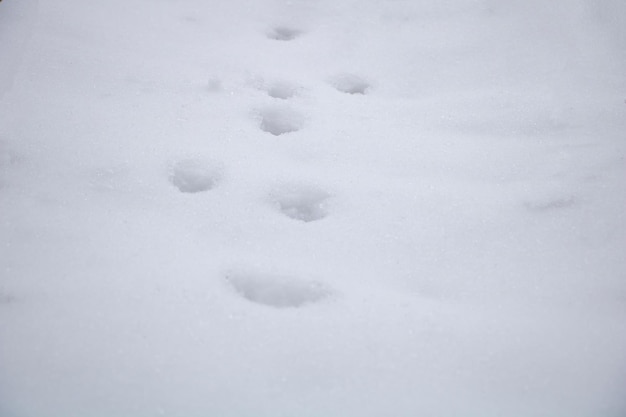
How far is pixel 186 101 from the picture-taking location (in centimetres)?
134

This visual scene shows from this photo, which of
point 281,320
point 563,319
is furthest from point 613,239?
point 281,320

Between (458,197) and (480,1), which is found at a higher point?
(480,1)

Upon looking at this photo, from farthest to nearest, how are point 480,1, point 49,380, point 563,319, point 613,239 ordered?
point 480,1, point 613,239, point 563,319, point 49,380

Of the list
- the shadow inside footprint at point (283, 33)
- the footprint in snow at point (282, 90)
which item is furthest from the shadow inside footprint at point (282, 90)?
the shadow inside footprint at point (283, 33)

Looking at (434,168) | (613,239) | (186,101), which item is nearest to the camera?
(613,239)

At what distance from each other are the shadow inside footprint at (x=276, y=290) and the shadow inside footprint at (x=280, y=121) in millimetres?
466

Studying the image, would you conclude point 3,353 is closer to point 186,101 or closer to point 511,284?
point 186,101

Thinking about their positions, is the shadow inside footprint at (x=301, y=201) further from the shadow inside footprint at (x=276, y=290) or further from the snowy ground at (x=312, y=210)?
the shadow inside footprint at (x=276, y=290)

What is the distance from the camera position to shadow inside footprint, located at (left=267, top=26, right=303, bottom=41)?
64.1 inches

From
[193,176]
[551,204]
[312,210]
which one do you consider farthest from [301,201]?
[551,204]

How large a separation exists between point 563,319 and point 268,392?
0.50m

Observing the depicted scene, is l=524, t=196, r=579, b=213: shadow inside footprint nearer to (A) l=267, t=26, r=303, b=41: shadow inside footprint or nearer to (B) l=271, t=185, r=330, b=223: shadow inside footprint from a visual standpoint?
(B) l=271, t=185, r=330, b=223: shadow inside footprint

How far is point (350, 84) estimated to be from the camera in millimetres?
1475

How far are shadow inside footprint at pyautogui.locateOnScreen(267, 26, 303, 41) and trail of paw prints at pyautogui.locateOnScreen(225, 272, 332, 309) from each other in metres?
0.89
